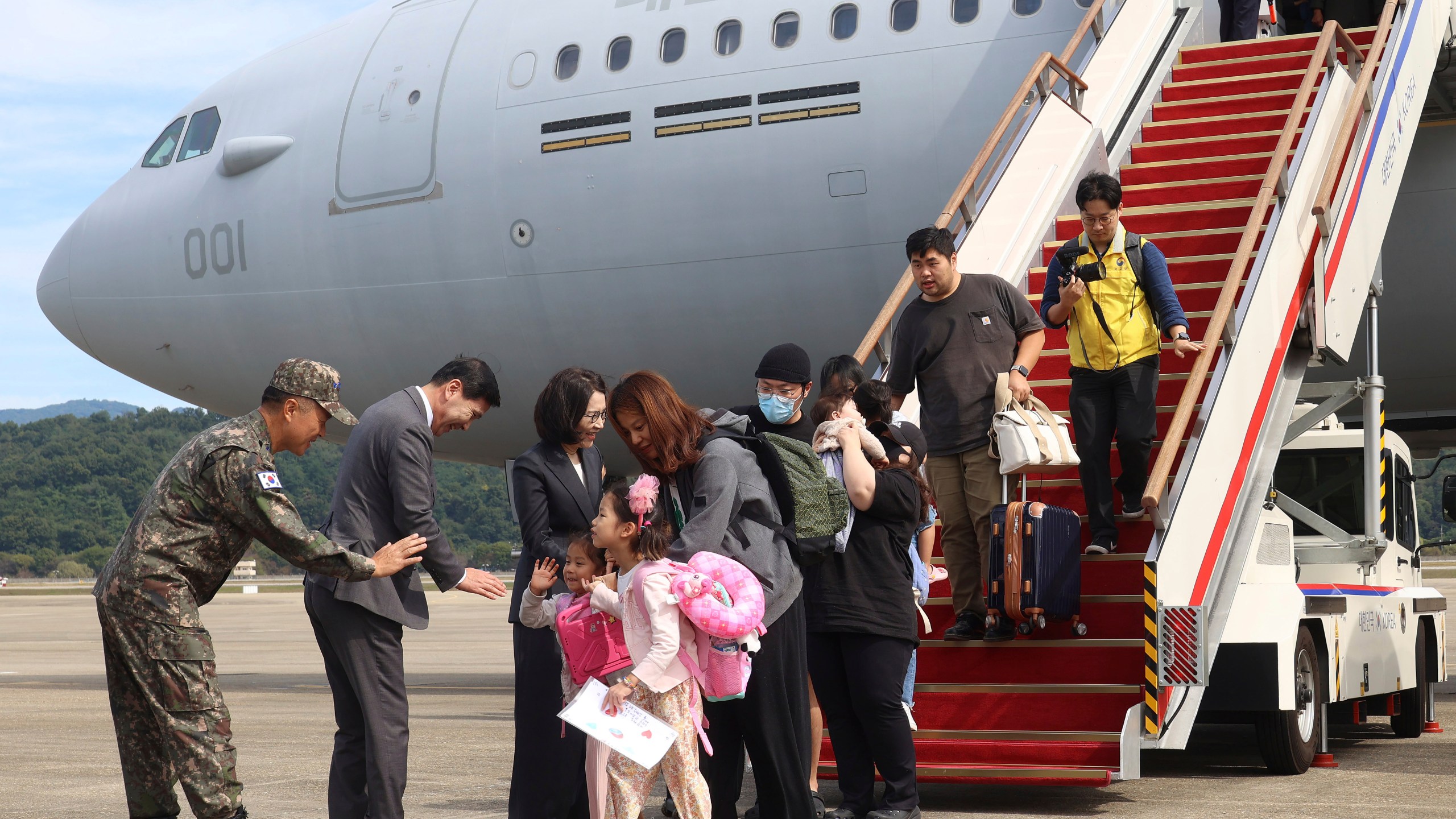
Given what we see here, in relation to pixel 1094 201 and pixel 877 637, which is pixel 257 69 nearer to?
pixel 1094 201

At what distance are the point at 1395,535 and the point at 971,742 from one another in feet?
13.3

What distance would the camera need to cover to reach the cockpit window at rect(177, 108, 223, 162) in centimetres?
1324

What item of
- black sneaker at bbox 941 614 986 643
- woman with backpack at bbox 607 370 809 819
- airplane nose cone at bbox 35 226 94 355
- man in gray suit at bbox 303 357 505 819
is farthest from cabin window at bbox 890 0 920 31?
airplane nose cone at bbox 35 226 94 355

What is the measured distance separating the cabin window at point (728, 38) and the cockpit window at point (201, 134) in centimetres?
493

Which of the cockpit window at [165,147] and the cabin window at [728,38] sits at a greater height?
the cabin window at [728,38]

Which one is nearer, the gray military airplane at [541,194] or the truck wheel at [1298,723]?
the truck wheel at [1298,723]

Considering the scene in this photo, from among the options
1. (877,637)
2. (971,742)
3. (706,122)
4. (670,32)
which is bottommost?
(971,742)

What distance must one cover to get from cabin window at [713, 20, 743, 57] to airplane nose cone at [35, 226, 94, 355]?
647cm

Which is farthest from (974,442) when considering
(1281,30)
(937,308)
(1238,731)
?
(1281,30)

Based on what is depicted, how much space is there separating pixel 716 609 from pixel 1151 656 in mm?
2374

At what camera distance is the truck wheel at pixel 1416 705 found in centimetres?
902

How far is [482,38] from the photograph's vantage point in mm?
11898

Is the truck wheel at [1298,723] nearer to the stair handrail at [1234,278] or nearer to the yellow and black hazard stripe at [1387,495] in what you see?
the stair handrail at [1234,278]

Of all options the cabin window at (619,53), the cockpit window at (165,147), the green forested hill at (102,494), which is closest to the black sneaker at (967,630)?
the cabin window at (619,53)
